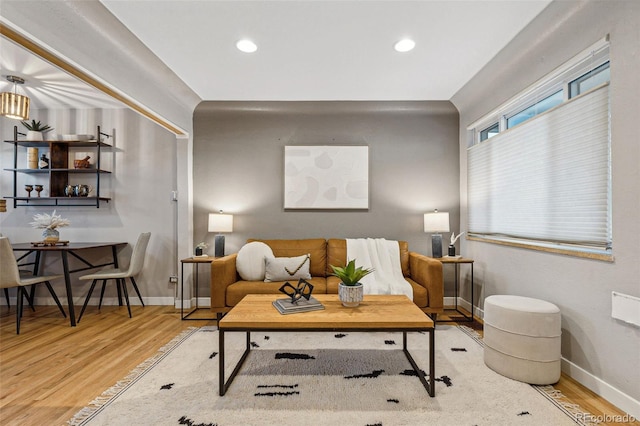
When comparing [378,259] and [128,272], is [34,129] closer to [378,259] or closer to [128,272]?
[128,272]

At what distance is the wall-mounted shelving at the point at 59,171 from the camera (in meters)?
3.65

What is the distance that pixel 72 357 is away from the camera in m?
2.36

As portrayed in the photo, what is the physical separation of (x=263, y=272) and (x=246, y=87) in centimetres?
209

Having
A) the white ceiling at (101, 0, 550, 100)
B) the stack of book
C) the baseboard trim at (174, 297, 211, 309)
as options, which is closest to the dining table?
the baseboard trim at (174, 297, 211, 309)

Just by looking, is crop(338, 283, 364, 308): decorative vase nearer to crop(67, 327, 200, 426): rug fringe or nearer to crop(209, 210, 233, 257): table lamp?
crop(67, 327, 200, 426): rug fringe

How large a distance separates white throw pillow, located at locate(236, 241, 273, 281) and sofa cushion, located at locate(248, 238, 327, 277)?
239 millimetres

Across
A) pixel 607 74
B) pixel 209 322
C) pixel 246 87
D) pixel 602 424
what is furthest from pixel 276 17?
pixel 602 424

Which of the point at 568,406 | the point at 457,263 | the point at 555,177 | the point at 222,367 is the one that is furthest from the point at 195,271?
the point at 555,177

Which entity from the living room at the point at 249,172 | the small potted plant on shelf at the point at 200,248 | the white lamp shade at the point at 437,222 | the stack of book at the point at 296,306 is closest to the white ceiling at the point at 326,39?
the living room at the point at 249,172

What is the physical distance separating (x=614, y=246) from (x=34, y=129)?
230 inches

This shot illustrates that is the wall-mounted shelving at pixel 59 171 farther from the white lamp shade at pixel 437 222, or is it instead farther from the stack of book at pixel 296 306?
the white lamp shade at pixel 437 222

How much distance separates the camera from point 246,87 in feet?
10.8

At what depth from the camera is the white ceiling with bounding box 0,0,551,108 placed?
6.66 ft

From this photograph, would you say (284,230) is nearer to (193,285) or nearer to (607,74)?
(193,285)
